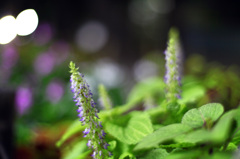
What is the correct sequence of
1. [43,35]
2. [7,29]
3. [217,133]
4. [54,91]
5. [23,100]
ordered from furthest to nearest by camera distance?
[43,35] < [54,91] < [23,100] < [7,29] < [217,133]

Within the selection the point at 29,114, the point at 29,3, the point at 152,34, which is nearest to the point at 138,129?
the point at 29,114

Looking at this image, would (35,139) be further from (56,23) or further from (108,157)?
(56,23)

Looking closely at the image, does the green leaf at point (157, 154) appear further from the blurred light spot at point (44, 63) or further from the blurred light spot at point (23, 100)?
the blurred light spot at point (44, 63)

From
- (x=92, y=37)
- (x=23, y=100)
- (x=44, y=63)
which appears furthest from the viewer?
(x=92, y=37)

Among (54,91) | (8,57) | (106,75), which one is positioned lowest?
(54,91)

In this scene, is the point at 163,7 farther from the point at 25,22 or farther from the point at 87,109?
the point at 87,109

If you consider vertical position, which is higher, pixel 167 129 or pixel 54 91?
pixel 54 91

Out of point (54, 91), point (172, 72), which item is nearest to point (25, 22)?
point (172, 72)

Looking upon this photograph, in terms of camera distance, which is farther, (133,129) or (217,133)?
(133,129)

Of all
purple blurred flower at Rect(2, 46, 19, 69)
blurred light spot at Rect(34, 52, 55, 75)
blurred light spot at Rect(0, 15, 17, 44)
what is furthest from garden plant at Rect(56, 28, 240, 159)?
blurred light spot at Rect(34, 52, 55, 75)
